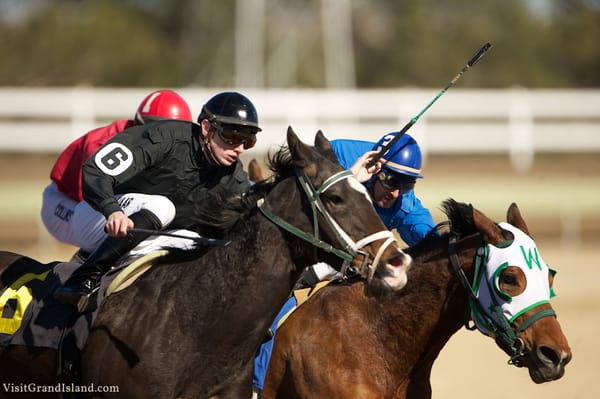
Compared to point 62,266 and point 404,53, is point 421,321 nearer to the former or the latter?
point 62,266

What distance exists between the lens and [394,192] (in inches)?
214

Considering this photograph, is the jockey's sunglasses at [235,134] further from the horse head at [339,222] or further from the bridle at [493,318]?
the bridle at [493,318]

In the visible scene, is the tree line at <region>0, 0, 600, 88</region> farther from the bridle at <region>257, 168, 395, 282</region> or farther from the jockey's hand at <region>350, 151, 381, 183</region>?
the bridle at <region>257, 168, 395, 282</region>

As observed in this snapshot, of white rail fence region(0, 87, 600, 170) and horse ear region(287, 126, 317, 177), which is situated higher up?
white rail fence region(0, 87, 600, 170)

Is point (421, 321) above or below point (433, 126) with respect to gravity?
below

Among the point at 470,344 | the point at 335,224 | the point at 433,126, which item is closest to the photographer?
the point at 335,224

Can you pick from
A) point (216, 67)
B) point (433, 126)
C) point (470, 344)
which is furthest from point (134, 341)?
point (216, 67)

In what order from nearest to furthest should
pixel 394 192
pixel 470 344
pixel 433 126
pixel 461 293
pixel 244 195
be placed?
1. pixel 244 195
2. pixel 461 293
3. pixel 394 192
4. pixel 470 344
5. pixel 433 126

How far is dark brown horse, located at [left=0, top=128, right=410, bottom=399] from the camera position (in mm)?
4168

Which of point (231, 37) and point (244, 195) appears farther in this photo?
point (231, 37)

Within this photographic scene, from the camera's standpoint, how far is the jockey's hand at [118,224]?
4.29m

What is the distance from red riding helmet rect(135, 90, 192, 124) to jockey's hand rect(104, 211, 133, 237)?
246cm

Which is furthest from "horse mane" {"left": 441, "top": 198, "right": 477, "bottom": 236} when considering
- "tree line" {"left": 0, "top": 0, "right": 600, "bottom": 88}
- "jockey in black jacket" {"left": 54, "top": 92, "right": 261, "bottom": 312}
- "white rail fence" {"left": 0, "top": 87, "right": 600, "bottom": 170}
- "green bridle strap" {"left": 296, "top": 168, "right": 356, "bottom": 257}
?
"tree line" {"left": 0, "top": 0, "right": 600, "bottom": 88}

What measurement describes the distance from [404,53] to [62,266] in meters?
31.7
